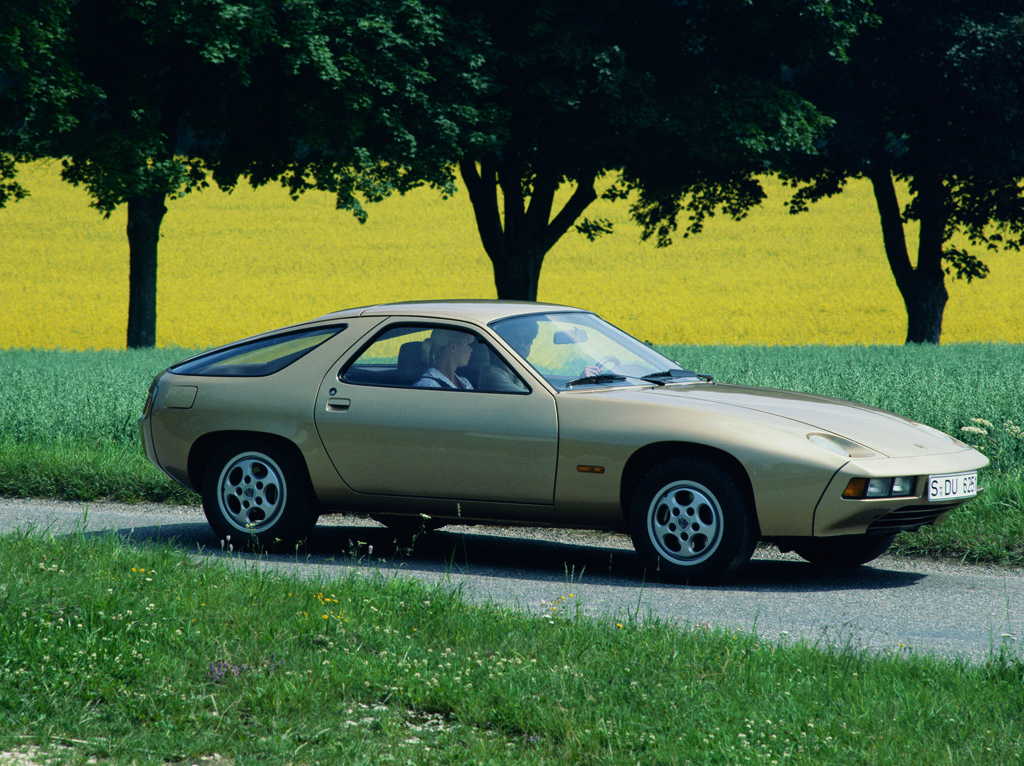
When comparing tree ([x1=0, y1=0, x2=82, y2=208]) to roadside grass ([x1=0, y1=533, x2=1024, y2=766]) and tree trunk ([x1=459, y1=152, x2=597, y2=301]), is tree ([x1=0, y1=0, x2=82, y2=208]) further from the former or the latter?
roadside grass ([x1=0, y1=533, x2=1024, y2=766])

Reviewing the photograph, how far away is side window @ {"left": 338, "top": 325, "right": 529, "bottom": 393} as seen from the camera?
7371 millimetres

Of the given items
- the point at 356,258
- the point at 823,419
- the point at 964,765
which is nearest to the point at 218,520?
the point at 823,419

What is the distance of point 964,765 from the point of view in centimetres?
365

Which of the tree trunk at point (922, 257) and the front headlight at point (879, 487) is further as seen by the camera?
the tree trunk at point (922, 257)

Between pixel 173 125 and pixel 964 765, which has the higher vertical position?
pixel 173 125

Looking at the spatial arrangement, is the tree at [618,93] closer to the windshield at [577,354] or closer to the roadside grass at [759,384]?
the roadside grass at [759,384]

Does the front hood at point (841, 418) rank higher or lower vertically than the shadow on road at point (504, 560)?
higher

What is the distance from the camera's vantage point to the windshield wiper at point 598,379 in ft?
23.9

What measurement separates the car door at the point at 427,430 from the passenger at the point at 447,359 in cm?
4

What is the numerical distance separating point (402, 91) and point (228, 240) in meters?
38.3

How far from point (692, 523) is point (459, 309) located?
201cm

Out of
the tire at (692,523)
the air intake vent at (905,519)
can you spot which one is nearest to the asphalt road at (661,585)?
the tire at (692,523)

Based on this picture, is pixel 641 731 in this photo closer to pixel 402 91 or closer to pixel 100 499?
pixel 100 499

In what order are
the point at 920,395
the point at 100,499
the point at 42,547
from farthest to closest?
the point at 920,395 → the point at 100,499 → the point at 42,547
